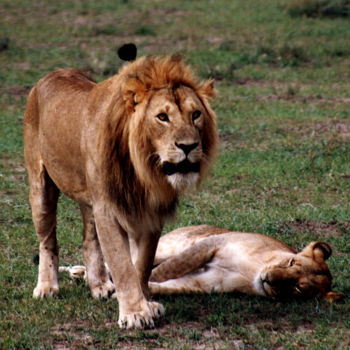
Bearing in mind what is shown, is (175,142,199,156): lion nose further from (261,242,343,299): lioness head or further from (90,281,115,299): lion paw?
(90,281,115,299): lion paw

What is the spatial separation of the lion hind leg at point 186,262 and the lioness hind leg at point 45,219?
25.0 inches

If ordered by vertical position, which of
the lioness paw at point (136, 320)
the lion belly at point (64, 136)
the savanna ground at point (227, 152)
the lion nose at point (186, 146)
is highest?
the lion nose at point (186, 146)

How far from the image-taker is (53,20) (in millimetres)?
15289

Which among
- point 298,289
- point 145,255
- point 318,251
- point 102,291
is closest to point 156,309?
point 145,255

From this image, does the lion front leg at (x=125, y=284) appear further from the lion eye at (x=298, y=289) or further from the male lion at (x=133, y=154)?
the lion eye at (x=298, y=289)

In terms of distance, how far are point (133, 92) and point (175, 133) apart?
33 centimetres

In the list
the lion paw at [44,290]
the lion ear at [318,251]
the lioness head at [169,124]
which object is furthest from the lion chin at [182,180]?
the lion paw at [44,290]

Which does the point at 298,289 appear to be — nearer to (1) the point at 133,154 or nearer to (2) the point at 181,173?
(2) the point at 181,173

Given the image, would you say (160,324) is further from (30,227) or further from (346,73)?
(346,73)

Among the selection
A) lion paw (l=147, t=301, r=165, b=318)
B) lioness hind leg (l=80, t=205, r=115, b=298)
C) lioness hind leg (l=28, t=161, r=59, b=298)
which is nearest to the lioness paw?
lion paw (l=147, t=301, r=165, b=318)

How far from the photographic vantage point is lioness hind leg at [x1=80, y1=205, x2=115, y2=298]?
4.60 meters

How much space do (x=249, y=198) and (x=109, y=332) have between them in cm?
292

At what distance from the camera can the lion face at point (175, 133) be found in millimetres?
3656

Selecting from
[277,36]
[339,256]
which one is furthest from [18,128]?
[277,36]
